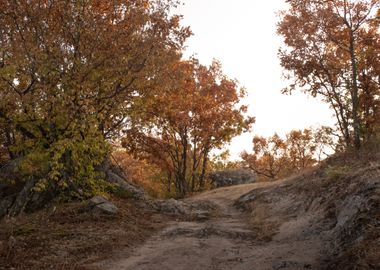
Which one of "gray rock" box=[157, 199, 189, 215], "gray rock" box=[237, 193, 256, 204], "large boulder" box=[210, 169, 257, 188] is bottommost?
"gray rock" box=[157, 199, 189, 215]

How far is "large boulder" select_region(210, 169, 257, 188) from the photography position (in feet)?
143

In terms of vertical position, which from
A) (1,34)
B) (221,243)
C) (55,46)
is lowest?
(221,243)

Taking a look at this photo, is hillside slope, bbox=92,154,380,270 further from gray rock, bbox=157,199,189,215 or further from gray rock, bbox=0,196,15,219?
gray rock, bbox=0,196,15,219

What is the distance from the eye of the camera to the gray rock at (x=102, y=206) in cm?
1603

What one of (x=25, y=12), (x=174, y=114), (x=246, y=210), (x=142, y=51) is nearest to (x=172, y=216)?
(x=246, y=210)

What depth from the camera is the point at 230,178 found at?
144ft

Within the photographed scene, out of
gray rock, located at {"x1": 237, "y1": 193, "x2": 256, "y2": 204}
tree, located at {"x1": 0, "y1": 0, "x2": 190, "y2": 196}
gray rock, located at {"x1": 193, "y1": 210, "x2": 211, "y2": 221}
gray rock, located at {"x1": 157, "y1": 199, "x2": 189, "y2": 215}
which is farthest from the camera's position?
gray rock, located at {"x1": 237, "y1": 193, "x2": 256, "y2": 204}

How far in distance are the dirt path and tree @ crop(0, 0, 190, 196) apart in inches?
182

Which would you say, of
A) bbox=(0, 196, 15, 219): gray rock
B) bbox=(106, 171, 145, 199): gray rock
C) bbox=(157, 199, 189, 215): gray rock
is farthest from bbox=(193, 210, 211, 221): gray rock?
bbox=(0, 196, 15, 219): gray rock

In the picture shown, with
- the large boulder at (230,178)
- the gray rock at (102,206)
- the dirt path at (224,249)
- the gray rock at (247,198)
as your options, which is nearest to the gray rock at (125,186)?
the gray rock at (102,206)

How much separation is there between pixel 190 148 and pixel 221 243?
2583 cm

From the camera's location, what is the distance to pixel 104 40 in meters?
16.0

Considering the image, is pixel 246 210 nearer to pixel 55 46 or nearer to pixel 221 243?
pixel 221 243

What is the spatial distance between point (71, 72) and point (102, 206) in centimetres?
564
